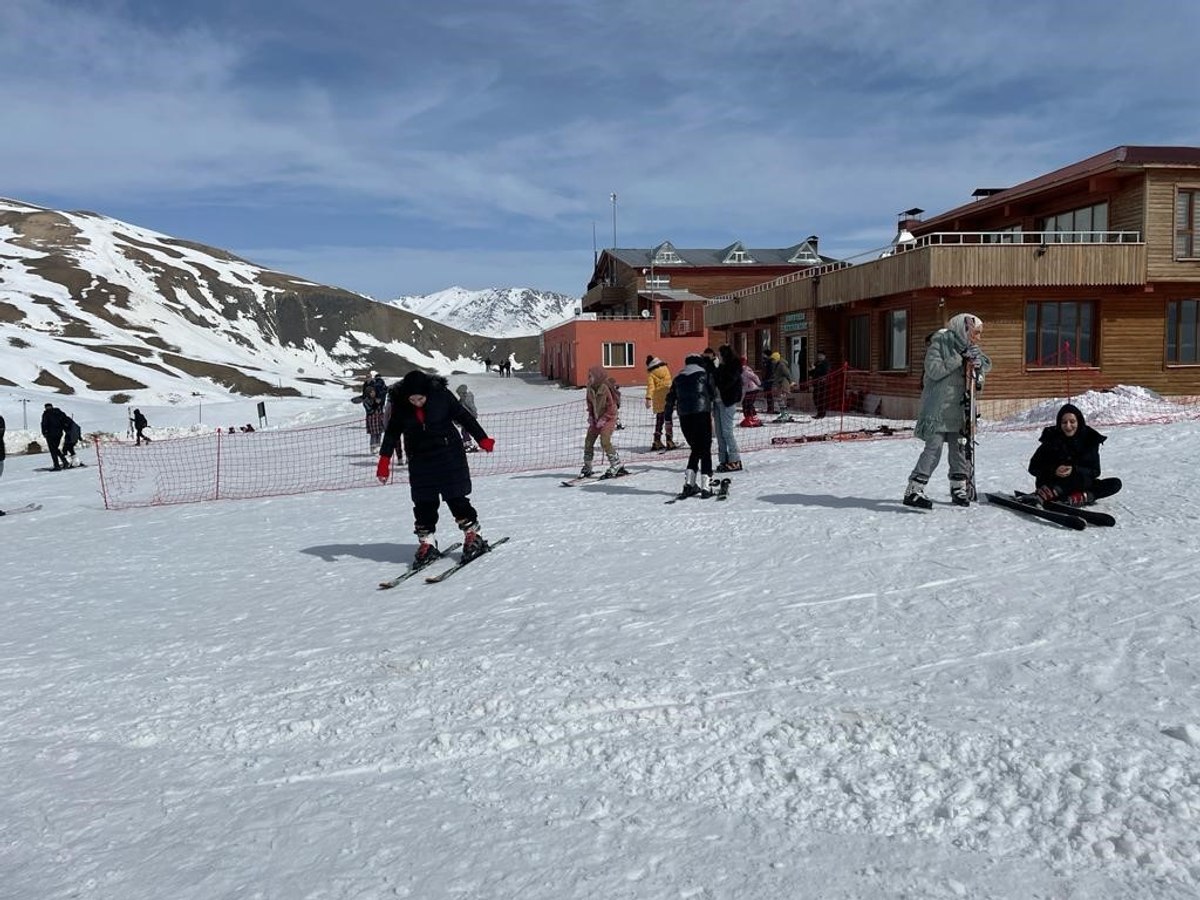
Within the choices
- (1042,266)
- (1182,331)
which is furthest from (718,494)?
(1182,331)

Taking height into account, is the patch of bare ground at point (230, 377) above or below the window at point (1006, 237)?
below

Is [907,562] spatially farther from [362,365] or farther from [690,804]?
[362,365]

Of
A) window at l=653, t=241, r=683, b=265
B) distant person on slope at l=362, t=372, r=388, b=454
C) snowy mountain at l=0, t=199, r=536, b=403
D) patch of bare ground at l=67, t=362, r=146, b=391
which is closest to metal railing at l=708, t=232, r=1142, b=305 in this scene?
distant person on slope at l=362, t=372, r=388, b=454

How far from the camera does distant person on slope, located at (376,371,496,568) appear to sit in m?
7.32

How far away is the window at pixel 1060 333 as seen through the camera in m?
20.1

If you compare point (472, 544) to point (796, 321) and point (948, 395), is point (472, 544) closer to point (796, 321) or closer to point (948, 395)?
point (948, 395)

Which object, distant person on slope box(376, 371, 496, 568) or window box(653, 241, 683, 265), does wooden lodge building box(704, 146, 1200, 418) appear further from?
window box(653, 241, 683, 265)

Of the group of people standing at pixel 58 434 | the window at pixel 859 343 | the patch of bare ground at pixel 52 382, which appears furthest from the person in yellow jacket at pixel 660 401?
the patch of bare ground at pixel 52 382

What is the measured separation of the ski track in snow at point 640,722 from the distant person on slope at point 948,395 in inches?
23.3

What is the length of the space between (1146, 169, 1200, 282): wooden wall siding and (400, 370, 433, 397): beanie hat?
18.6m

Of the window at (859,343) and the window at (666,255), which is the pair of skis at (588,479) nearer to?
the window at (859,343)

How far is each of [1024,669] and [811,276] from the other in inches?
905

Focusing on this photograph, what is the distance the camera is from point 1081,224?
21484 mm

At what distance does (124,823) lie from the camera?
11.6ft
